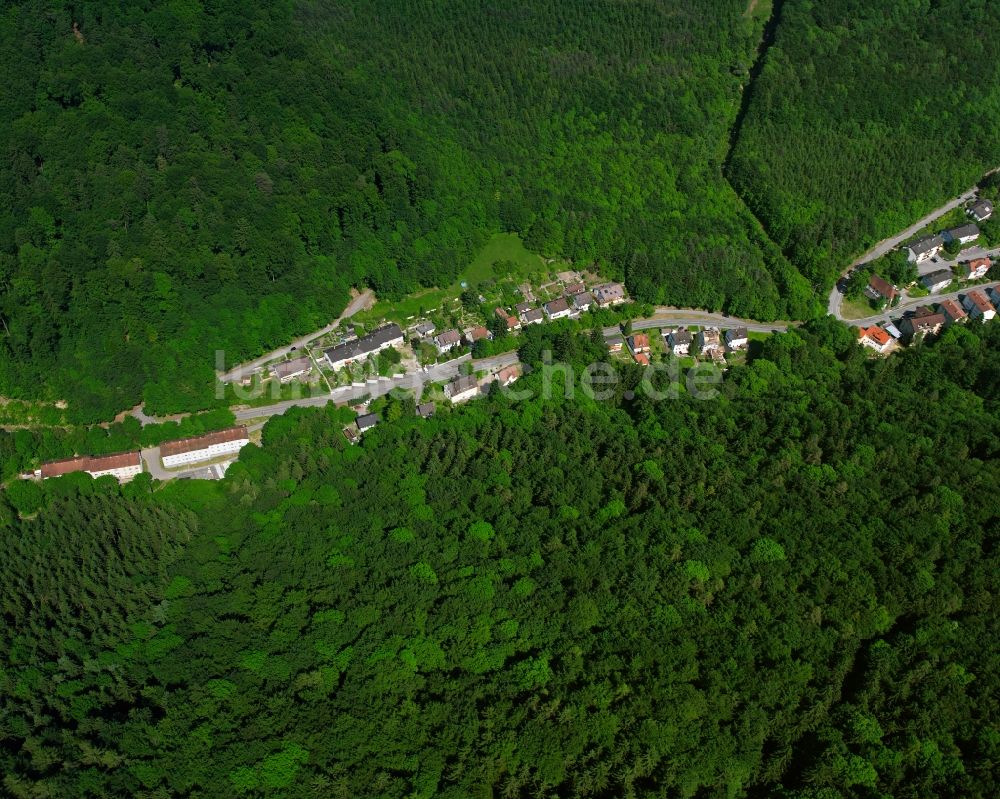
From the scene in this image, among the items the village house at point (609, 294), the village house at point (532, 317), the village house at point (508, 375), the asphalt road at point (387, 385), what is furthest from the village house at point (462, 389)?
the village house at point (609, 294)

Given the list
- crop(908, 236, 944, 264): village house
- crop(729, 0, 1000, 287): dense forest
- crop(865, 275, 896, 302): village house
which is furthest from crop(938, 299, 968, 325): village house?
crop(729, 0, 1000, 287): dense forest

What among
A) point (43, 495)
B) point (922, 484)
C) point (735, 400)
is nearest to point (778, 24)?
point (735, 400)

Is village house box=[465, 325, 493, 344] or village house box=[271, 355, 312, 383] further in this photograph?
village house box=[465, 325, 493, 344]

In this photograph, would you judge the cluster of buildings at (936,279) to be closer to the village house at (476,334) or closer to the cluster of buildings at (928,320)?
the cluster of buildings at (928,320)

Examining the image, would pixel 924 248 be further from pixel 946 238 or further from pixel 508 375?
pixel 508 375

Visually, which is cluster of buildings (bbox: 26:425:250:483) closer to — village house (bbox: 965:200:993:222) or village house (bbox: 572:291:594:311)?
village house (bbox: 572:291:594:311)

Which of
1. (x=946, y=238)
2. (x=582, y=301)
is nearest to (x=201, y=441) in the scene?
(x=582, y=301)
